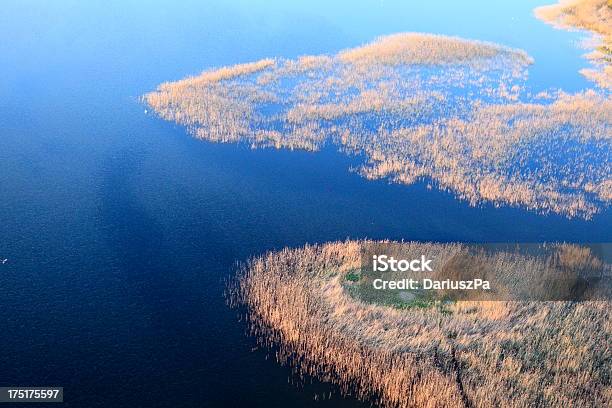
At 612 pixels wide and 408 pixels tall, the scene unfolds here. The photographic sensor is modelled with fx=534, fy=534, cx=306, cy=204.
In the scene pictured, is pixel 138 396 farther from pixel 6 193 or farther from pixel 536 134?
pixel 536 134

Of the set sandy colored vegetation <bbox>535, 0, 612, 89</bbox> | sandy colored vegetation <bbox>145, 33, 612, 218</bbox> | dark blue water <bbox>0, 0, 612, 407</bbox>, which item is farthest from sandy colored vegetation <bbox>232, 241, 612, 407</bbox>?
sandy colored vegetation <bbox>535, 0, 612, 89</bbox>

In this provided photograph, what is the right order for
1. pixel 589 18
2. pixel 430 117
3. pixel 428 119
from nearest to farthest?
pixel 428 119
pixel 430 117
pixel 589 18

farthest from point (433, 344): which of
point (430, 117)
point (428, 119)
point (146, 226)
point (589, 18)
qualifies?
point (589, 18)

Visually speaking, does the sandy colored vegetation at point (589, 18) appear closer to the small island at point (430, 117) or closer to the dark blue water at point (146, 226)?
the small island at point (430, 117)

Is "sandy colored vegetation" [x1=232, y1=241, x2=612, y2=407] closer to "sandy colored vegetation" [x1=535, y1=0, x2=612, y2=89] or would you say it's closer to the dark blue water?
the dark blue water

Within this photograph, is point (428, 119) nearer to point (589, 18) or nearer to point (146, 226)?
point (146, 226)

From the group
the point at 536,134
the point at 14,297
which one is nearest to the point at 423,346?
the point at 14,297
